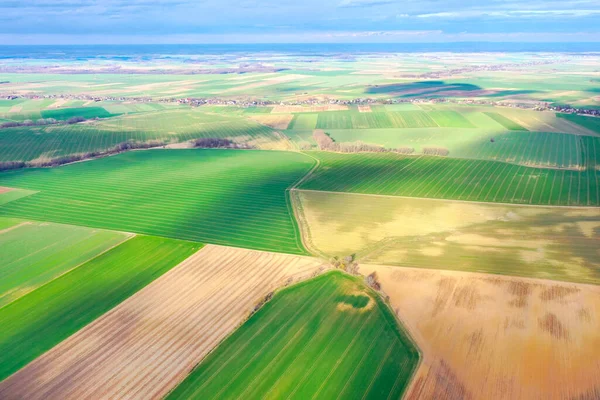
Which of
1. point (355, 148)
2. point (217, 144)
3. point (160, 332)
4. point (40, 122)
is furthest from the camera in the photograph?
point (40, 122)

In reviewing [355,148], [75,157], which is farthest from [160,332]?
[75,157]

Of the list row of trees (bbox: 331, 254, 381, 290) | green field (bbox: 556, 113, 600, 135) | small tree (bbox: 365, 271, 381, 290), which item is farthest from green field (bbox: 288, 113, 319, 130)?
small tree (bbox: 365, 271, 381, 290)

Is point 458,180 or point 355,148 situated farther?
point 355,148

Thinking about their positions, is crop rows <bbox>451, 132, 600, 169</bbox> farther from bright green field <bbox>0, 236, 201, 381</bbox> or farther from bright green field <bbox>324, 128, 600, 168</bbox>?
bright green field <bbox>0, 236, 201, 381</bbox>

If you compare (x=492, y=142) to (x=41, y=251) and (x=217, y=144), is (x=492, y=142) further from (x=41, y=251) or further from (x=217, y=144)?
(x=41, y=251)

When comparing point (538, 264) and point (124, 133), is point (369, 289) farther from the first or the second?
point (124, 133)

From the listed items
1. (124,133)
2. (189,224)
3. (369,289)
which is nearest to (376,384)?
(369,289)
